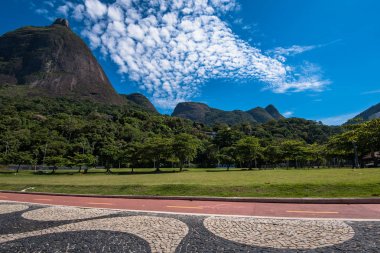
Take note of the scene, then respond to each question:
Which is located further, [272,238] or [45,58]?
[45,58]

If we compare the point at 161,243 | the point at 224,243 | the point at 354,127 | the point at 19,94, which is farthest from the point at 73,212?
the point at 19,94

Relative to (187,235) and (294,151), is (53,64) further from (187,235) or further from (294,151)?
(187,235)

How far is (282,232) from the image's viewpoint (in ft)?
19.4

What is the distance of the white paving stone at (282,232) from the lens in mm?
5188

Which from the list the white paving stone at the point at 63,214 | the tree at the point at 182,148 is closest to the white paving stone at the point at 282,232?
the white paving stone at the point at 63,214

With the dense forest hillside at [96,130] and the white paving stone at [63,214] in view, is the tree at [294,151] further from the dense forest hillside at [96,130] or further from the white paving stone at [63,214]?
the white paving stone at [63,214]

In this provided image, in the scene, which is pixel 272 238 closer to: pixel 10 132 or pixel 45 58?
pixel 10 132

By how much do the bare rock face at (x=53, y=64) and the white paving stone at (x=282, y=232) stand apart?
15221cm

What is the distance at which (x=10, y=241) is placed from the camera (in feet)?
20.1

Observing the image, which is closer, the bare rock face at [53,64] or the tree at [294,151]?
the tree at [294,151]

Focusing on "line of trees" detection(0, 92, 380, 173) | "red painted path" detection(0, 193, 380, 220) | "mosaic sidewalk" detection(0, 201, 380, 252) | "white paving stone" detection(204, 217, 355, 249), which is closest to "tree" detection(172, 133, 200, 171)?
"line of trees" detection(0, 92, 380, 173)

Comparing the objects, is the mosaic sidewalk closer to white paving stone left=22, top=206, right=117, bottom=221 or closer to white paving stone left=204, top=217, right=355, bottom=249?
white paving stone left=204, top=217, right=355, bottom=249

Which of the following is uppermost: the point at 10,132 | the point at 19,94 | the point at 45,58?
the point at 45,58

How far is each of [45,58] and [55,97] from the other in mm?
40510
